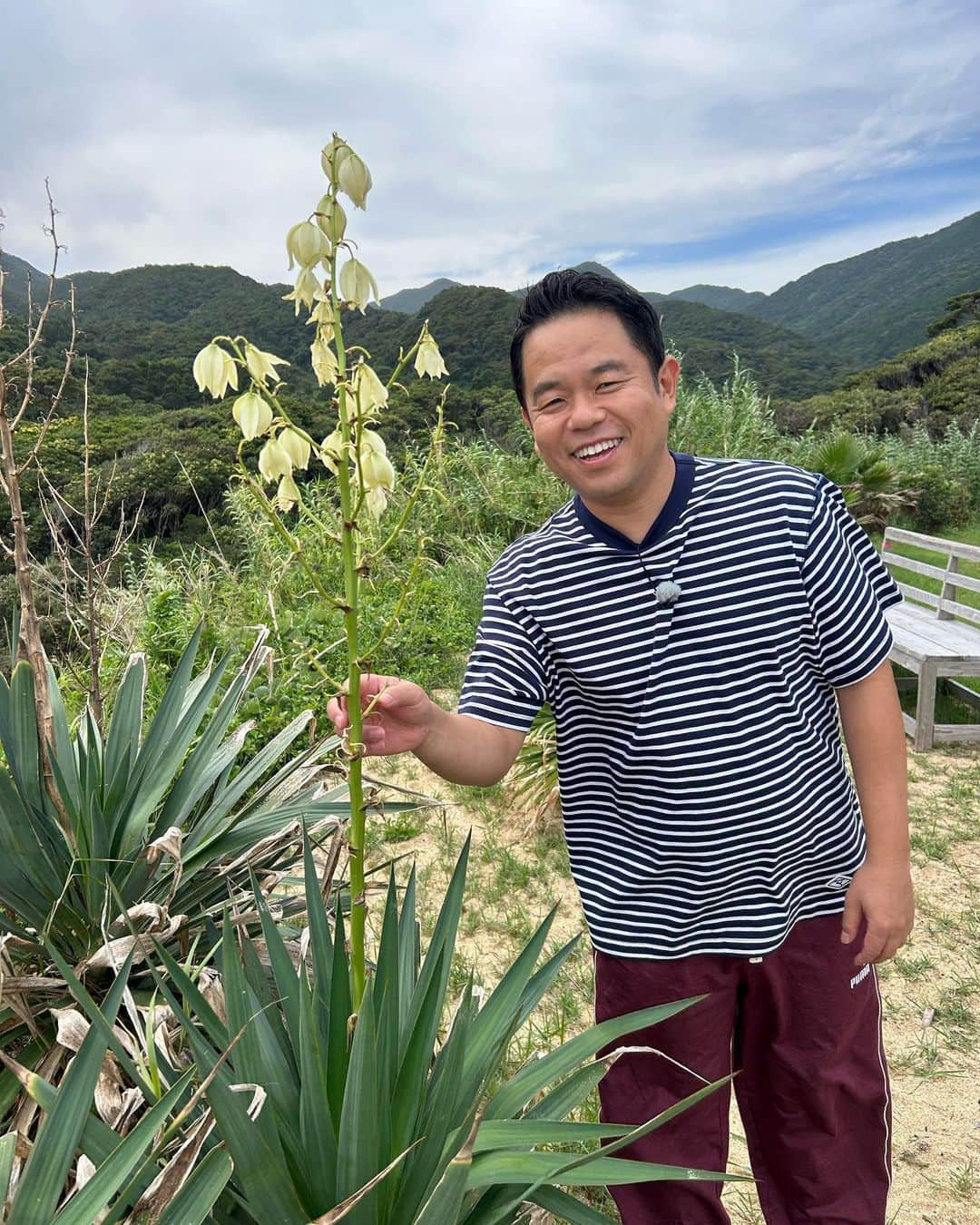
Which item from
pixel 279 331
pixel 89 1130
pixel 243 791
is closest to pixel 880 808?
pixel 89 1130

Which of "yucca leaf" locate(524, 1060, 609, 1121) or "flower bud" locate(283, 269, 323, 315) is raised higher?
"flower bud" locate(283, 269, 323, 315)

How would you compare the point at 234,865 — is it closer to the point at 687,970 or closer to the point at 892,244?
the point at 687,970

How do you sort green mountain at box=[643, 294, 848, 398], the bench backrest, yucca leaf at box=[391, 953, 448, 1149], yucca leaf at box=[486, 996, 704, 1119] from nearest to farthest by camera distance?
yucca leaf at box=[391, 953, 448, 1149], yucca leaf at box=[486, 996, 704, 1119], the bench backrest, green mountain at box=[643, 294, 848, 398]

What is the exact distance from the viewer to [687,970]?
138cm

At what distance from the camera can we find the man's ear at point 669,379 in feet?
4.56

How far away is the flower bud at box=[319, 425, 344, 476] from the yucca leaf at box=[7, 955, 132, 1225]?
Answer: 85 cm

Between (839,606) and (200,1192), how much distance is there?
122 centimetres

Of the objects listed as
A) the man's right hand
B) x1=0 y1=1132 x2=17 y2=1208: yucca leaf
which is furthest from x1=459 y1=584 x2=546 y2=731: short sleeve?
x1=0 y1=1132 x2=17 y2=1208: yucca leaf

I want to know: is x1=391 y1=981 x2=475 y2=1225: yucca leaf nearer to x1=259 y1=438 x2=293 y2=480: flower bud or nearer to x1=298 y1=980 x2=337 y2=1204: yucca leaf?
x1=298 y1=980 x2=337 y2=1204: yucca leaf

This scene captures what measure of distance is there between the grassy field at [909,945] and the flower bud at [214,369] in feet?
5.25

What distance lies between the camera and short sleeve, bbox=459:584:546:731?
1357 millimetres

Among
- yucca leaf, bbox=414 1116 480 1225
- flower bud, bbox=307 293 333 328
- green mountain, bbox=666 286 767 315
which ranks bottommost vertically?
yucca leaf, bbox=414 1116 480 1225

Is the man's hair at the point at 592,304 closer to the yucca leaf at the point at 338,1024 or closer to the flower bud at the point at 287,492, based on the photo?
the flower bud at the point at 287,492

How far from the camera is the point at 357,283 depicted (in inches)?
40.9
